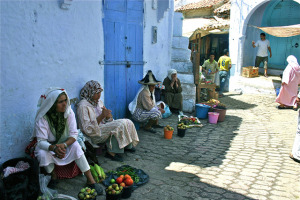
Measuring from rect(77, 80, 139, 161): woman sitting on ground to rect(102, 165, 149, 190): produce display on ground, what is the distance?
20.6 inches

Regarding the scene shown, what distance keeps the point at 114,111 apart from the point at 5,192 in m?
3.31

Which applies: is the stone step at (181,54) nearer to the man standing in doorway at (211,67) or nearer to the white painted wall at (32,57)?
the man standing in doorway at (211,67)

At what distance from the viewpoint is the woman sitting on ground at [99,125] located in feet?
14.2

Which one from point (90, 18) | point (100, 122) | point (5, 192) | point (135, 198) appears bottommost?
point (135, 198)

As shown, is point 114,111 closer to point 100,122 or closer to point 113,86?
point 113,86

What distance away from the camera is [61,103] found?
3.47m

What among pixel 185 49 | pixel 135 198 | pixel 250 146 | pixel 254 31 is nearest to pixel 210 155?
pixel 250 146

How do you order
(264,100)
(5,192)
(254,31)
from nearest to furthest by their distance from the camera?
(5,192)
(264,100)
(254,31)

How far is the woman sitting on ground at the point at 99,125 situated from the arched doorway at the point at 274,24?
32.7ft

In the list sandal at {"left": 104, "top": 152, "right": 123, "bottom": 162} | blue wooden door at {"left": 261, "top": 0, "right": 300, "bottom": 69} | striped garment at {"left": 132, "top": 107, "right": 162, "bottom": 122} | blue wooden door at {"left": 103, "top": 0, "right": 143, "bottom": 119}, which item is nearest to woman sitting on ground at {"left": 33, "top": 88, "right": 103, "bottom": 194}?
sandal at {"left": 104, "top": 152, "right": 123, "bottom": 162}

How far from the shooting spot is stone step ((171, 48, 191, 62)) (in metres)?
9.12

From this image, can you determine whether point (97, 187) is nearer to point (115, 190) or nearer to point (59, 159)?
point (115, 190)

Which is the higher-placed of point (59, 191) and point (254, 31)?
point (254, 31)

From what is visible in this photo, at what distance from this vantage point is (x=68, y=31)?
4.37 m
